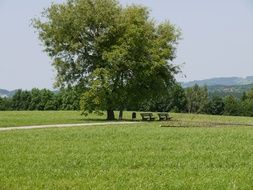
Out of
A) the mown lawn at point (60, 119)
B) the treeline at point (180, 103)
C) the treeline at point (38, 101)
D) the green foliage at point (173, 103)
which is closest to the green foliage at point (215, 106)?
the treeline at point (180, 103)

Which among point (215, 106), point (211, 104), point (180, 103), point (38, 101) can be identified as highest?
point (38, 101)


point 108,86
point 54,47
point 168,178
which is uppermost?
point 54,47

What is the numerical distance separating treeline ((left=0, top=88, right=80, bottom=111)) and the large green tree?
50737 millimetres

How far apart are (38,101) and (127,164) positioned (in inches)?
3905

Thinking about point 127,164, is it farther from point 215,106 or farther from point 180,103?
point 215,106

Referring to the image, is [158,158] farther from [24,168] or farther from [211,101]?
[211,101]

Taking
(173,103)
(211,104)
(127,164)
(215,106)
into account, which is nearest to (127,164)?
(127,164)

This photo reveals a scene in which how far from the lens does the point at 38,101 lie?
112 metres

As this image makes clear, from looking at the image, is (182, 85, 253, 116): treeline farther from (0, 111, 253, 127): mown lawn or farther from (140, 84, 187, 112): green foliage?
(0, 111, 253, 127): mown lawn

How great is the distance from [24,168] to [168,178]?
4.28 metres

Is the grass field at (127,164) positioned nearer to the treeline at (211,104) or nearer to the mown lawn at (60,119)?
the mown lawn at (60,119)

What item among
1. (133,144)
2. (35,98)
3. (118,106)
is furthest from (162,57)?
(35,98)

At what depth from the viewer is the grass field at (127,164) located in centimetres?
1177

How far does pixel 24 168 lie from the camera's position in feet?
46.4
